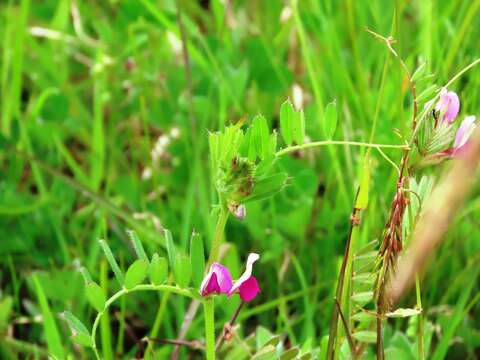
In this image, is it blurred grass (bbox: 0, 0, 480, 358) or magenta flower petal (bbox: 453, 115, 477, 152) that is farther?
blurred grass (bbox: 0, 0, 480, 358)

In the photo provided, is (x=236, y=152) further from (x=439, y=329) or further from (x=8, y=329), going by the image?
(x=8, y=329)

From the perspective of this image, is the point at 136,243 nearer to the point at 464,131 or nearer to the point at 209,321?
the point at 209,321

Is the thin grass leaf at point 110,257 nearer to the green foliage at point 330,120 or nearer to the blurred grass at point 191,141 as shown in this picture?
the green foliage at point 330,120

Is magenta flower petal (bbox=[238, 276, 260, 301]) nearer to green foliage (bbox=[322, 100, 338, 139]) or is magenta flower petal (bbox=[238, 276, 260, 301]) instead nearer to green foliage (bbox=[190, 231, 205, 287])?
green foliage (bbox=[190, 231, 205, 287])

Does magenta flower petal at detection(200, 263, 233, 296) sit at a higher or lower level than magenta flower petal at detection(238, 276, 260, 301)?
higher

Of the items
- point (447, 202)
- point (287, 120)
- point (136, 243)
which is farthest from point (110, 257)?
point (447, 202)

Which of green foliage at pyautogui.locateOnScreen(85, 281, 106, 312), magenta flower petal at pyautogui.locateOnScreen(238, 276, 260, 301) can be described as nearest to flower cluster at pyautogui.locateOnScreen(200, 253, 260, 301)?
magenta flower petal at pyautogui.locateOnScreen(238, 276, 260, 301)
